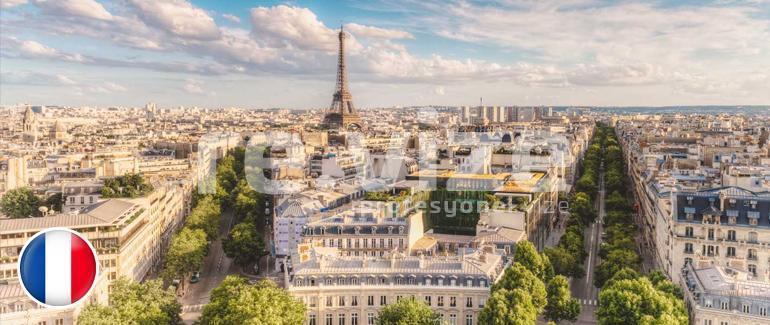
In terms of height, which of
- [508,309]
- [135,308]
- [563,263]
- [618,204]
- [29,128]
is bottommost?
[563,263]

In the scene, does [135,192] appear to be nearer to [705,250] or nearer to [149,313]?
[149,313]

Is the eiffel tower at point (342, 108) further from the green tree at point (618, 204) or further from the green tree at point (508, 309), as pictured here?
the green tree at point (508, 309)

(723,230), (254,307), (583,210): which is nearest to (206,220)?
(254,307)

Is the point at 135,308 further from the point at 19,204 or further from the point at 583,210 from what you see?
the point at 583,210

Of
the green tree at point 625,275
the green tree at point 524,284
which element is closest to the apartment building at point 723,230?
the green tree at point 625,275

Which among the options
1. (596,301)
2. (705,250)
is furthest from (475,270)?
(705,250)
